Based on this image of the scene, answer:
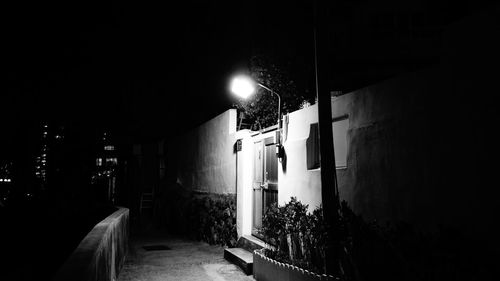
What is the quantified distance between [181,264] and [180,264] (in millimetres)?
25

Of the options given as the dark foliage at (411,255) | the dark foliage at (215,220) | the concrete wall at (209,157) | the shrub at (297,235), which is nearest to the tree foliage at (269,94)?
the concrete wall at (209,157)

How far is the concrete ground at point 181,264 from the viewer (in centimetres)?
858

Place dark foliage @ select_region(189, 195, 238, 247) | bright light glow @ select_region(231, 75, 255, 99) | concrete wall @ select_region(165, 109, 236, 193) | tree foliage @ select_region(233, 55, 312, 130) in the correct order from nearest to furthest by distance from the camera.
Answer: bright light glow @ select_region(231, 75, 255, 99), tree foliage @ select_region(233, 55, 312, 130), dark foliage @ select_region(189, 195, 238, 247), concrete wall @ select_region(165, 109, 236, 193)

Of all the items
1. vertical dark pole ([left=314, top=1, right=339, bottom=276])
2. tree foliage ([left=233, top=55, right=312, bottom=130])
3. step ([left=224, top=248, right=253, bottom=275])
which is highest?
tree foliage ([left=233, top=55, right=312, bottom=130])

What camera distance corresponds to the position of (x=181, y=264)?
32.1 ft

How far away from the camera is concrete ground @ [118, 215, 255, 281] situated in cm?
858

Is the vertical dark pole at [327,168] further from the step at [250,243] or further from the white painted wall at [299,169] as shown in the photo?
the step at [250,243]

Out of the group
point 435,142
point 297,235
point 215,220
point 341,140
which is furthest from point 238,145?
point 435,142

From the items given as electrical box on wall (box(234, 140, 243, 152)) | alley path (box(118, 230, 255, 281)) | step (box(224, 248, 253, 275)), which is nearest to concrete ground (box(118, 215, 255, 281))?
alley path (box(118, 230, 255, 281))

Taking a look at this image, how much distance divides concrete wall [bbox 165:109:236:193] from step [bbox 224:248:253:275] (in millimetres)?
2339

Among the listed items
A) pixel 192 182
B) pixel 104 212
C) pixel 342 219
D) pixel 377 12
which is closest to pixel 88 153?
pixel 104 212

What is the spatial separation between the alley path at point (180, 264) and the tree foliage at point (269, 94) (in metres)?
3.88

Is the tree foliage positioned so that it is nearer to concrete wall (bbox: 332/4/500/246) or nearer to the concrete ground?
concrete wall (bbox: 332/4/500/246)

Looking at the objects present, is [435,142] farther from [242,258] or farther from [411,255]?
[242,258]
